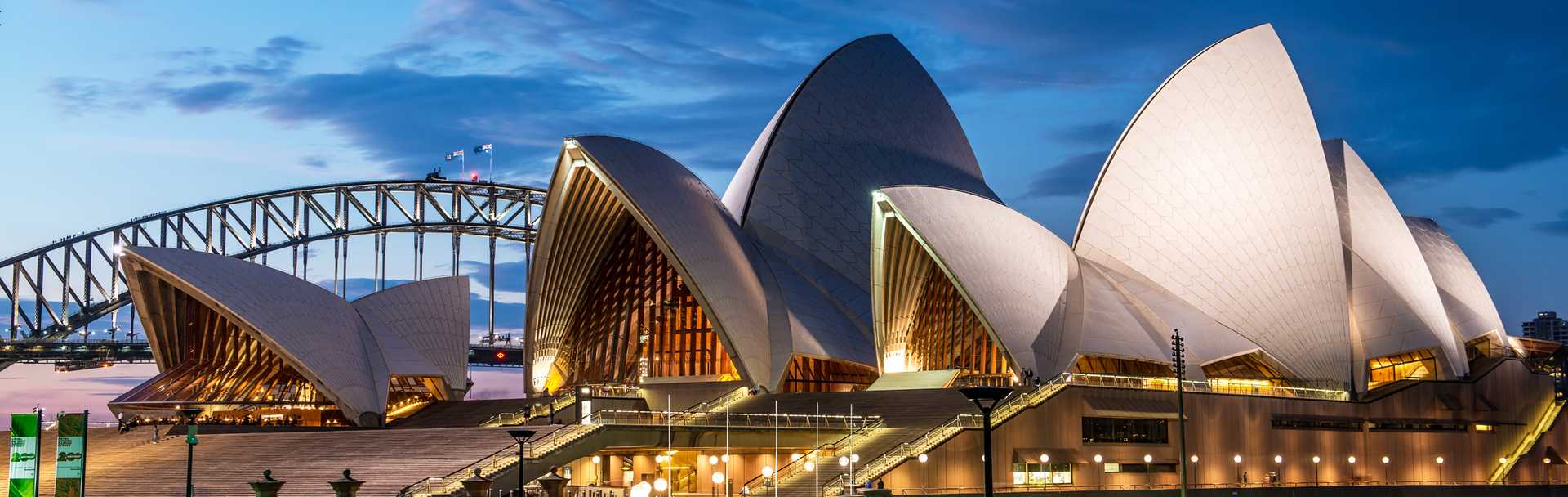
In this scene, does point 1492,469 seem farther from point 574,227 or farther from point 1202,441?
point 574,227

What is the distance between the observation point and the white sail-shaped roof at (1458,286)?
56.1m

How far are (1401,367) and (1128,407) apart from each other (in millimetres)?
14759

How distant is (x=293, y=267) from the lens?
269ft

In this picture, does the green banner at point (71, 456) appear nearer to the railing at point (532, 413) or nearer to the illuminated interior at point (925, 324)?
the railing at point (532, 413)

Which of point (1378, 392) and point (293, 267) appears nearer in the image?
point (1378, 392)

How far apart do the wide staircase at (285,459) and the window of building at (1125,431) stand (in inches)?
591

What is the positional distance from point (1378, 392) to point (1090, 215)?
1080 cm

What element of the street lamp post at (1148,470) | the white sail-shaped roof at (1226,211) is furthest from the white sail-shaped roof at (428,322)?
the street lamp post at (1148,470)

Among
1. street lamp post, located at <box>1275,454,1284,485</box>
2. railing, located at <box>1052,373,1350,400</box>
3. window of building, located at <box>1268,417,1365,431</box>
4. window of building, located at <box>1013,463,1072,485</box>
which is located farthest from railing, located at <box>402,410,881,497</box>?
window of building, located at <box>1268,417,1365,431</box>

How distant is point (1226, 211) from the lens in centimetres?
4825

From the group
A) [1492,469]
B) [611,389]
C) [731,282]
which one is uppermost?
[731,282]

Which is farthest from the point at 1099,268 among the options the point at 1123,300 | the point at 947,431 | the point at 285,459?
the point at 285,459

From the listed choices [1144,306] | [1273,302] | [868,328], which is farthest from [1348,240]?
[868,328]

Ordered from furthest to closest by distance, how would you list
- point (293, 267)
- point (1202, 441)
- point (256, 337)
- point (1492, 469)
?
point (293, 267) → point (1492, 469) → point (256, 337) → point (1202, 441)
